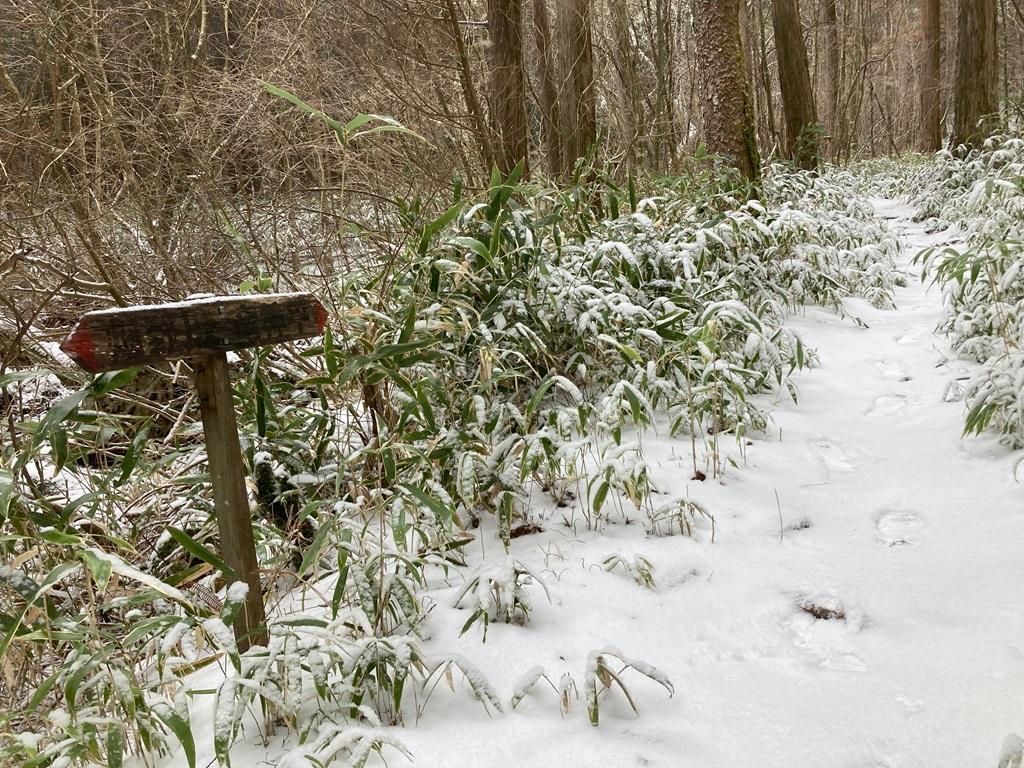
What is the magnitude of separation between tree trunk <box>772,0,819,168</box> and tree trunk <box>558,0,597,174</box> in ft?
8.49

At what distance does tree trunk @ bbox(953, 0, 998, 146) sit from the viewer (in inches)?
336

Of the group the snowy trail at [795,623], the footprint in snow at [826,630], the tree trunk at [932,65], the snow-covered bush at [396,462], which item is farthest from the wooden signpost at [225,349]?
the tree trunk at [932,65]

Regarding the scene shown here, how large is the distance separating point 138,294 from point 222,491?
280 cm

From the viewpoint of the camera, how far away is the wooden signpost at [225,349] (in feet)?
5.35


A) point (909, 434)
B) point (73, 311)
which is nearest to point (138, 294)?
point (73, 311)

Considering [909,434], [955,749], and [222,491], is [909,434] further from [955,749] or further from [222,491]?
[222,491]

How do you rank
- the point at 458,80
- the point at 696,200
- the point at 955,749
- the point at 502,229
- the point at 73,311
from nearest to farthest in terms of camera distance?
the point at 955,749 → the point at 502,229 → the point at 73,311 → the point at 696,200 → the point at 458,80

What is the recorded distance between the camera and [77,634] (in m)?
1.67

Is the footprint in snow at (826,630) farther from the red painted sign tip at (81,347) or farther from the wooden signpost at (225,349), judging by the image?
the red painted sign tip at (81,347)

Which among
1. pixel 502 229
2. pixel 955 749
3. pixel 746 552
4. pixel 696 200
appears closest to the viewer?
pixel 955 749

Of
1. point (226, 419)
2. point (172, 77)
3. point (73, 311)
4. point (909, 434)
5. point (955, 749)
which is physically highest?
point (172, 77)

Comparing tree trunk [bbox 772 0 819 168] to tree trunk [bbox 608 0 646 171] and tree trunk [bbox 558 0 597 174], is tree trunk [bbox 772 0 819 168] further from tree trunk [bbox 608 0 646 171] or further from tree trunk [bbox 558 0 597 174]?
tree trunk [bbox 558 0 597 174]

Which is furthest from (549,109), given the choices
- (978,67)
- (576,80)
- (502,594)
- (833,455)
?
(502,594)

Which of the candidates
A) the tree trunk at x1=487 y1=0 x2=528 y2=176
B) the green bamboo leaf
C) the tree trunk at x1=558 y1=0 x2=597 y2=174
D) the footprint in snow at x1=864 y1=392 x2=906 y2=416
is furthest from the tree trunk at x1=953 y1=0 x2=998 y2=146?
the green bamboo leaf
